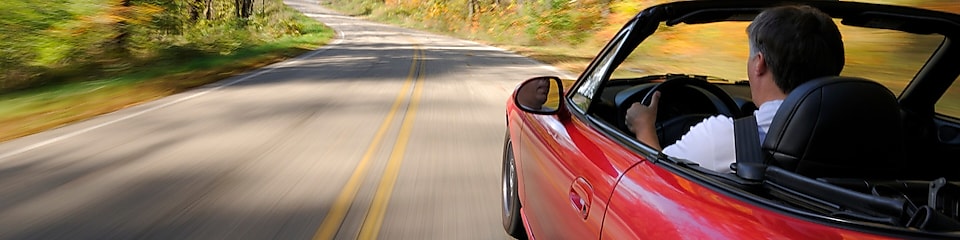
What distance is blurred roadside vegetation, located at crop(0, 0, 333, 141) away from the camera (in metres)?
10.6

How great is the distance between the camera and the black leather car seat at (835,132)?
1652mm

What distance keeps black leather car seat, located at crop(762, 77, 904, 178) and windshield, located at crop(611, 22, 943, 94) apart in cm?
100

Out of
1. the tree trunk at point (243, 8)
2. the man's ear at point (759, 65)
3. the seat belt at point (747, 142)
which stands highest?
the man's ear at point (759, 65)

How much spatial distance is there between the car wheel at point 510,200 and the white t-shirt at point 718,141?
172cm

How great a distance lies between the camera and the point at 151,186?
201 inches

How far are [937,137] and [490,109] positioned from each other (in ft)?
23.3

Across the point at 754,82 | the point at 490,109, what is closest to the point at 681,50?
the point at 490,109

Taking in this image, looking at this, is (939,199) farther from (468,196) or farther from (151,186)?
(151,186)

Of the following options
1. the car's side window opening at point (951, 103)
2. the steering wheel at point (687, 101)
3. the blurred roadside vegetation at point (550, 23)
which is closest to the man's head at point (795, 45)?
the steering wheel at point (687, 101)

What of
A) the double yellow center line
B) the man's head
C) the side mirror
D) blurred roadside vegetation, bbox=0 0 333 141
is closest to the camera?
the man's head

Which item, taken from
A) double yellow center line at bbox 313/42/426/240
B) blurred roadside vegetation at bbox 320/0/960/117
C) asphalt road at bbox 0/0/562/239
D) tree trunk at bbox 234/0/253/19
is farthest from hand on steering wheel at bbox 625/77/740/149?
tree trunk at bbox 234/0/253/19

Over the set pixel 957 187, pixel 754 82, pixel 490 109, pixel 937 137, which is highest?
pixel 754 82

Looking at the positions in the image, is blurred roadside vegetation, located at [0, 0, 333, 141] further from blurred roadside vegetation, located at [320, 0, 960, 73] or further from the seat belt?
blurred roadside vegetation, located at [320, 0, 960, 73]

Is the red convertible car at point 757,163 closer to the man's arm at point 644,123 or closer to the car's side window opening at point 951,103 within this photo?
the man's arm at point 644,123
